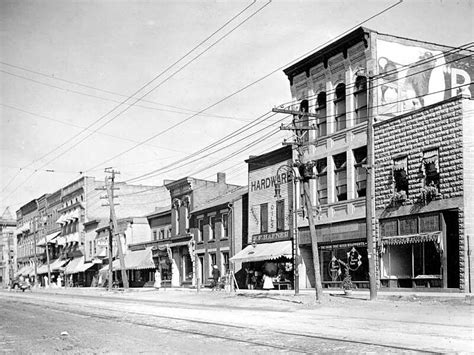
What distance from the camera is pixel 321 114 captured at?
35594 mm

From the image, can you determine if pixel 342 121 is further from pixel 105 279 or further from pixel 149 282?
pixel 105 279

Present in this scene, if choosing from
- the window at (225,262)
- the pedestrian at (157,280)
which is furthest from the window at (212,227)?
the pedestrian at (157,280)

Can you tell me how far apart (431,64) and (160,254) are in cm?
2999

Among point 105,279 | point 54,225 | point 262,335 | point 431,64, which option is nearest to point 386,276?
point 431,64

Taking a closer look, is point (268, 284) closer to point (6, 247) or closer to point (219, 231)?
point (219, 231)

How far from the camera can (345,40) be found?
107ft

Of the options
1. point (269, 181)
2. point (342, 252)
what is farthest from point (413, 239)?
point (269, 181)

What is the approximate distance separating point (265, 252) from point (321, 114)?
920cm

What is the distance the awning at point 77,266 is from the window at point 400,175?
153ft

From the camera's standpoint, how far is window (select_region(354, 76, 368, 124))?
3203 centimetres

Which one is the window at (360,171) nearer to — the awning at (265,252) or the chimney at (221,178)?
the awning at (265,252)

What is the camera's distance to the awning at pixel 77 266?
229 feet

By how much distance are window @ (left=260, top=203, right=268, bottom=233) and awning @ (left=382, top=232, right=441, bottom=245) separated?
39.2 ft

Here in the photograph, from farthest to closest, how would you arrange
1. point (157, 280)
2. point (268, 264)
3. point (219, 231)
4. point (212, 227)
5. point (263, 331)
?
point (157, 280), point (212, 227), point (219, 231), point (268, 264), point (263, 331)
